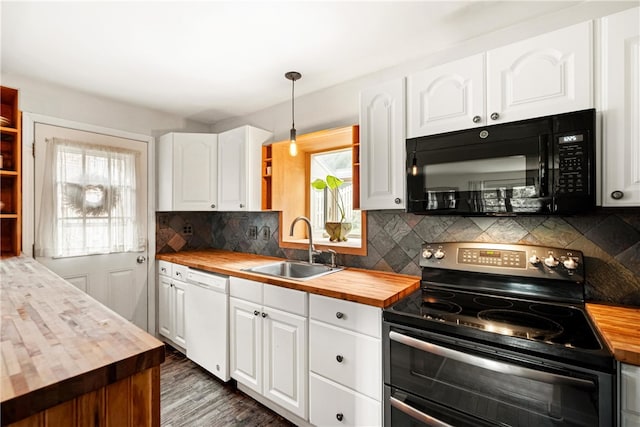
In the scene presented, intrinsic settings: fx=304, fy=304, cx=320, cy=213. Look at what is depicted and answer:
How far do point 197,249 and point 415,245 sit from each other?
2.50m

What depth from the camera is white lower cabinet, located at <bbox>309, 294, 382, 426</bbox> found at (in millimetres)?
1508

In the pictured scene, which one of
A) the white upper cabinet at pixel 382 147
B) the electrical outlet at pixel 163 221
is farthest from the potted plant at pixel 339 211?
the electrical outlet at pixel 163 221

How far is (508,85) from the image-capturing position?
1.45 metres

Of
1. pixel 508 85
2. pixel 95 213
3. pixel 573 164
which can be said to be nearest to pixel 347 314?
pixel 573 164

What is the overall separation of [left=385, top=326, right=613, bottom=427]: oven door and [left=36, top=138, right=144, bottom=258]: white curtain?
2622 millimetres

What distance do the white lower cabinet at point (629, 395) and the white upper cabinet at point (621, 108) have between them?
0.64 metres

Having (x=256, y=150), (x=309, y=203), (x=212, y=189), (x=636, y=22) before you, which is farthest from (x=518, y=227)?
(x=212, y=189)

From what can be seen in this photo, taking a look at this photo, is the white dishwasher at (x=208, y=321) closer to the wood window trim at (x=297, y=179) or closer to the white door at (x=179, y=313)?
the white door at (x=179, y=313)

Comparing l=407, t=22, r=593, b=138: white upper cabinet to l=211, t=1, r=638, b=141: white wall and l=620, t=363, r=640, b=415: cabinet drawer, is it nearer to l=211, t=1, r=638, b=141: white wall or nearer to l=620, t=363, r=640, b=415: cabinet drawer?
l=211, t=1, r=638, b=141: white wall

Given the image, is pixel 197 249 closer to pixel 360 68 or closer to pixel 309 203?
pixel 309 203

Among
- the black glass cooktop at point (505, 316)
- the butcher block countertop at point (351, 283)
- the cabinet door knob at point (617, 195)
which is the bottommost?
the black glass cooktop at point (505, 316)

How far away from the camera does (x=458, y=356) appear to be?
1.24 m

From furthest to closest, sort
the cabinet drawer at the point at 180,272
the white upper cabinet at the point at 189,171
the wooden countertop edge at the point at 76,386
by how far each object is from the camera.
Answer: the white upper cabinet at the point at 189,171 < the cabinet drawer at the point at 180,272 < the wooden countertop edge at the point at 76,386

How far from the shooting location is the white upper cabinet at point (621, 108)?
120 centimetres
